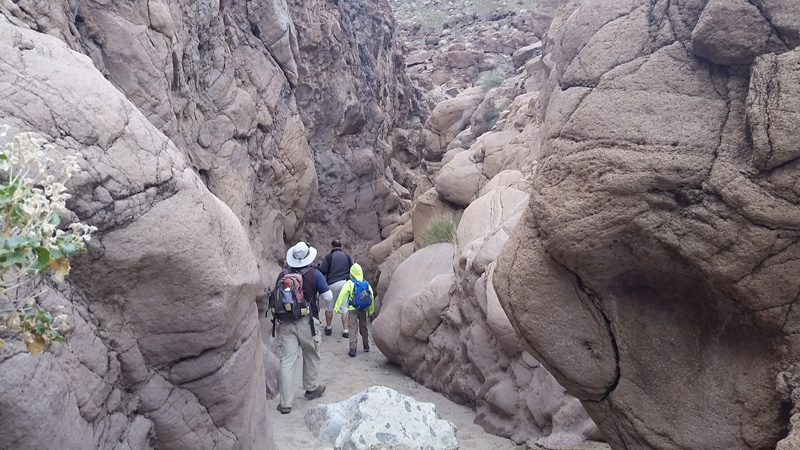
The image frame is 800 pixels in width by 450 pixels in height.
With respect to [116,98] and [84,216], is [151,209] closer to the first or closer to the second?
[84,216]

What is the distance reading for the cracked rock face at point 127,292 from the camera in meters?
3.17

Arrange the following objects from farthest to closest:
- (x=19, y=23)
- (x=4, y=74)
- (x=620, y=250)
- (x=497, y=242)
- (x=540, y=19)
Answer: (x=540, y=19) → (x=497, y=242) → (x=19, y=23) → (x=620, y=250) → (x=4, y=74)

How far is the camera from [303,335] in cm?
706

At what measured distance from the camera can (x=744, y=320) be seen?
3.35 metres

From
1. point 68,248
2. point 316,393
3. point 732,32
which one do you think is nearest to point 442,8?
point 316,393

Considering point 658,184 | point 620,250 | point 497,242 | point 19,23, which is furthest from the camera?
point 497,242

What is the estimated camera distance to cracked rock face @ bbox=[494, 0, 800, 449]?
3.14m

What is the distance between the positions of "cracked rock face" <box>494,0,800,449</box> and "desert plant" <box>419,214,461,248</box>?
617 centimetres

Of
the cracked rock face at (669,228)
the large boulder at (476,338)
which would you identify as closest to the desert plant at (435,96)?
the large boulder at (476,338)

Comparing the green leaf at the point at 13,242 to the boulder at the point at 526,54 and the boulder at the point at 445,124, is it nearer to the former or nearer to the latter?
the boulder at the point at 445,124

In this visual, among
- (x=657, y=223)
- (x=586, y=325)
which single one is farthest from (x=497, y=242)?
(x=657, y=223)

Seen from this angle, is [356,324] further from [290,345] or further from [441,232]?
[290,345]

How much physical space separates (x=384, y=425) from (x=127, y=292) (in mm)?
2657

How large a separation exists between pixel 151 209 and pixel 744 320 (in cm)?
345
